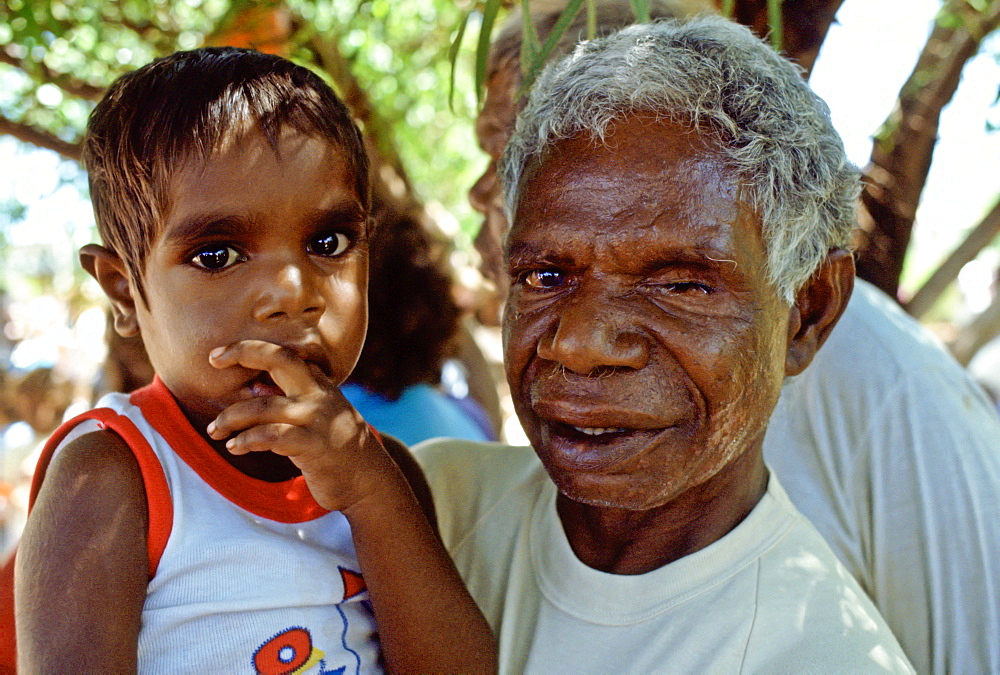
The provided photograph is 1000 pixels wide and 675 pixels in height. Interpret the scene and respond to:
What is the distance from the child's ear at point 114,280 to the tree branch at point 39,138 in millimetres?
2401

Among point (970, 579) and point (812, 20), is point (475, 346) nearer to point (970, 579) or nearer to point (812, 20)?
point (812, 20)

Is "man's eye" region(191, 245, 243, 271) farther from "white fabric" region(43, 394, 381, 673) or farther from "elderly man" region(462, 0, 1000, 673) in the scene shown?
"elderly man" region(462, 0, 1000, 673)

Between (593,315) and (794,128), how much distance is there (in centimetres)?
56

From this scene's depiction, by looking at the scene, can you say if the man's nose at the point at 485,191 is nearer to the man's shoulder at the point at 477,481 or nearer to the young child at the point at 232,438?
the man's shoulder at the point at 477,481

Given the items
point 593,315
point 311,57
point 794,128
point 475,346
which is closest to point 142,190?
point 593,315

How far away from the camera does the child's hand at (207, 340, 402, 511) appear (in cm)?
147

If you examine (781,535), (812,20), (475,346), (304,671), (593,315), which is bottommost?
(475,346)

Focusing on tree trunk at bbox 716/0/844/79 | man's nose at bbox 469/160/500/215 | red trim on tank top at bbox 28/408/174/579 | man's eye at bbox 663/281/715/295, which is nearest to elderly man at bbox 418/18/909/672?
man's eye at bbox 663/281/715/295

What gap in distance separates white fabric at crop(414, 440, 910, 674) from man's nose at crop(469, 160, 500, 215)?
1351 millimetres

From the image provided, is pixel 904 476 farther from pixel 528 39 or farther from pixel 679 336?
pixel 528 39

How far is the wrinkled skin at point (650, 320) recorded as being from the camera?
5.31 feet

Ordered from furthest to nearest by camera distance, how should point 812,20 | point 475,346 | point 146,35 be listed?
point 475,346 < point 146,35 < point 812,20

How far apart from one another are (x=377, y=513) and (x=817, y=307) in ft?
3.46

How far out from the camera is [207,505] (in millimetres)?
1611
